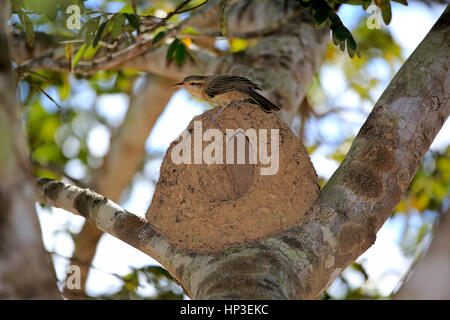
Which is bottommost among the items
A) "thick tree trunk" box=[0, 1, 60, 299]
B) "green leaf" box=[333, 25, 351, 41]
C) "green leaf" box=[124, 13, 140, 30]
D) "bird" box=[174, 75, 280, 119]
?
"thick tree trunk" box=[0, 1, 60, 299]

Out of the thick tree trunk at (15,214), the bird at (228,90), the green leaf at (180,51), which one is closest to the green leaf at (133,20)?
the bird at (228,90)

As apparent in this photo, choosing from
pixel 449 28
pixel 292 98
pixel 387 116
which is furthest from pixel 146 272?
pixel 449 28

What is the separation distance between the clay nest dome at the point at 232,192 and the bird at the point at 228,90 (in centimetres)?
9

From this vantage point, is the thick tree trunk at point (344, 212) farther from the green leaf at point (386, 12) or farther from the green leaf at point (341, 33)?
the green leaf at point (341, 33)

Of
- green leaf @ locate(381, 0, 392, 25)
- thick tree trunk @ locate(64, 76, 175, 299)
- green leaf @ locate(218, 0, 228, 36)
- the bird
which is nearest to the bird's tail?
the bird

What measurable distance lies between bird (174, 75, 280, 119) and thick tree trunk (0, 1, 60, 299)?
98.4 inches

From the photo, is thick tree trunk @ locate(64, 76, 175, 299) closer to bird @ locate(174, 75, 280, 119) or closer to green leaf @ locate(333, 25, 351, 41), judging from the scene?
bird @ locate(174, 75, 280, 119)

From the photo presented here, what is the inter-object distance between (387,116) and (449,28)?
2.98 feet

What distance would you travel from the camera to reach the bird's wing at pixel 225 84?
4648 mm

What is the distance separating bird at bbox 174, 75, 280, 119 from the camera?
176 inches

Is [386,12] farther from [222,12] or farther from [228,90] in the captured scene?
[228,90]

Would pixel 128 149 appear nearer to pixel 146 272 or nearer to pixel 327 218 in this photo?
pixel 146 272

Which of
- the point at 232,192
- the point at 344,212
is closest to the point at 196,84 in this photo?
the point at 232,192

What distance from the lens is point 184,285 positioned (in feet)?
11.8
